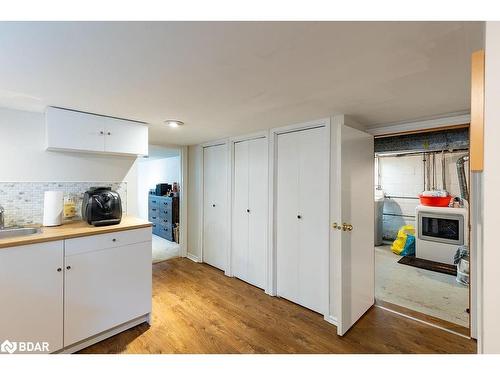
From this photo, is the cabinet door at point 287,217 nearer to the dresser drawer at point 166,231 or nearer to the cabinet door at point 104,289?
the cabinet door at point 104,289

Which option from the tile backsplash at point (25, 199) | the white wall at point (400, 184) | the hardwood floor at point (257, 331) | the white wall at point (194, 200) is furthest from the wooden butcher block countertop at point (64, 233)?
A: the white wall at point (400, 184)

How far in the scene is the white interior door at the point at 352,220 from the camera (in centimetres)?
193

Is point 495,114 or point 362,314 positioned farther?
point 362,314

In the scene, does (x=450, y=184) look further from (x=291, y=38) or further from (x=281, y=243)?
(x=291, y=38)

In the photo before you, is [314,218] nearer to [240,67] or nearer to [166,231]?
[240,67]

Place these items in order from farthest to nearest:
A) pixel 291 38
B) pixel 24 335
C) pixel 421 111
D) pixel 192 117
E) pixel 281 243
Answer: pixel 281 243, pixel 192 117, pixel 421 111, pixel 24 335, pixel 291 38

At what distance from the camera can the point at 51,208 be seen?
2.01 m

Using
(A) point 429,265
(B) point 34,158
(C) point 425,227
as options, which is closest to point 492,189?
(B) point 34,158

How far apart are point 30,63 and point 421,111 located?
2.67 m

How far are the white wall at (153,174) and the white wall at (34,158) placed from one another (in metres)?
3.00

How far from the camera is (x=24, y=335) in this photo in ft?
5.02

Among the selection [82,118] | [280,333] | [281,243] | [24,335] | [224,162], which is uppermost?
[82,118]
